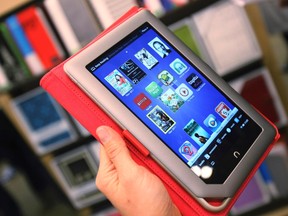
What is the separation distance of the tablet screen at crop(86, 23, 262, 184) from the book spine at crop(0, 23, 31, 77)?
2.76 ft

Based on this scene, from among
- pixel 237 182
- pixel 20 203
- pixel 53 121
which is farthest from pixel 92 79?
pixel 20 203

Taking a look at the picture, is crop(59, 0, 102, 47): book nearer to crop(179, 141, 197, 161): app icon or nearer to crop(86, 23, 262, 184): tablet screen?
crop(86, 23, 262, 184): tablet screen

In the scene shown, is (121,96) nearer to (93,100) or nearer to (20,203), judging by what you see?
(93,100)

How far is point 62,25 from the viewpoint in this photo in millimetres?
1515

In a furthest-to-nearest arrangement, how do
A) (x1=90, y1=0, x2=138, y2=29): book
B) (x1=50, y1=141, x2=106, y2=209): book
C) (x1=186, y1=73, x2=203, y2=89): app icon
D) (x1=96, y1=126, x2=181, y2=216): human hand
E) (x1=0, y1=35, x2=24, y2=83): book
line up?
1. (x1=50, y1=141, x2=106, y2=209): book
2. (x1=0, y1=35, x2=24, y2=83): book
3. (x1=90, y1=0, x2=138, y2=29): book
4. (x1=186, y1=73, x2=203, y2=89): app icon
5. (x1=96, y1=126, x2=181, y2=216): human hand

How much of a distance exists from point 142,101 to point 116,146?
0.13m

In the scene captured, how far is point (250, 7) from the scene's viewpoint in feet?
4.97

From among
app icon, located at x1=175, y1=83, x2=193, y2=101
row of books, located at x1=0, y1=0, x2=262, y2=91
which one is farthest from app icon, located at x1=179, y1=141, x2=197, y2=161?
row of books, located at x1=0, y1=0, x2=262, y2=91

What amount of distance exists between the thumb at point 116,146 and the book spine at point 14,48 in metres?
0.91

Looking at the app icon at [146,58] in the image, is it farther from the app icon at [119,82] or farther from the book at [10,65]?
the book at [10,65]

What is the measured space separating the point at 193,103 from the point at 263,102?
0.81 meters

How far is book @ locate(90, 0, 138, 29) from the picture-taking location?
1.47 m

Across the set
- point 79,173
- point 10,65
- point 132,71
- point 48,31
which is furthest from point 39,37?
point 132,71

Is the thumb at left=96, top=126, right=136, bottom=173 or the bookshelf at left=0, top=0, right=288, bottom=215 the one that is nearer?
the thumb at left=96, top=126, right=136, bottom=173
